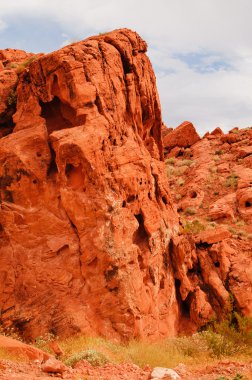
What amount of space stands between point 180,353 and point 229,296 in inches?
151

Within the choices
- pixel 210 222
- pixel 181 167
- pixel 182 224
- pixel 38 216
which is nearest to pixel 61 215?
pixel 38 216

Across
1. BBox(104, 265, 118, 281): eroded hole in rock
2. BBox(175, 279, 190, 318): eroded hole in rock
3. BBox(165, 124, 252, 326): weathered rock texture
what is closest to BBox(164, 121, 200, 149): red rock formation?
BBox(165, 124, 252, 326): weathered rock texture

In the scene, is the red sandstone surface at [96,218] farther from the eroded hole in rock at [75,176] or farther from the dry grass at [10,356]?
the dry grass at [10,356]

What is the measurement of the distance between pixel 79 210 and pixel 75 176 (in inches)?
35.7

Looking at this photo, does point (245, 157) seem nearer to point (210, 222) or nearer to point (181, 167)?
point (181, 167)

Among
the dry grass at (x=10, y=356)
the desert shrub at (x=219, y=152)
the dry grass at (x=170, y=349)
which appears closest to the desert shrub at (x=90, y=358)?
the dry grass at (x=170, y=349)

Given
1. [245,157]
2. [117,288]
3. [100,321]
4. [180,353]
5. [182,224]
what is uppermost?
[245,157]

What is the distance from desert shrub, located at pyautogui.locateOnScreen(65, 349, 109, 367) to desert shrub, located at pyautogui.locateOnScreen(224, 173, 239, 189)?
1733cm

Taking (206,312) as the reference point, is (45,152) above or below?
above

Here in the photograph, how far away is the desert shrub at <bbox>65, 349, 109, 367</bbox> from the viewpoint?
907cm

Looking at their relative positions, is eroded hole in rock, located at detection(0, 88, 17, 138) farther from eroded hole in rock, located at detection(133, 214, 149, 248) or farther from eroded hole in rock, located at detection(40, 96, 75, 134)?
eroded hole in rock, located at detection(133, 214, 149, 248)

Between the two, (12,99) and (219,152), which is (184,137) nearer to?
(219,152)

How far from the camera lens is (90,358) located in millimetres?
9117

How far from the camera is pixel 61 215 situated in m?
12.0
